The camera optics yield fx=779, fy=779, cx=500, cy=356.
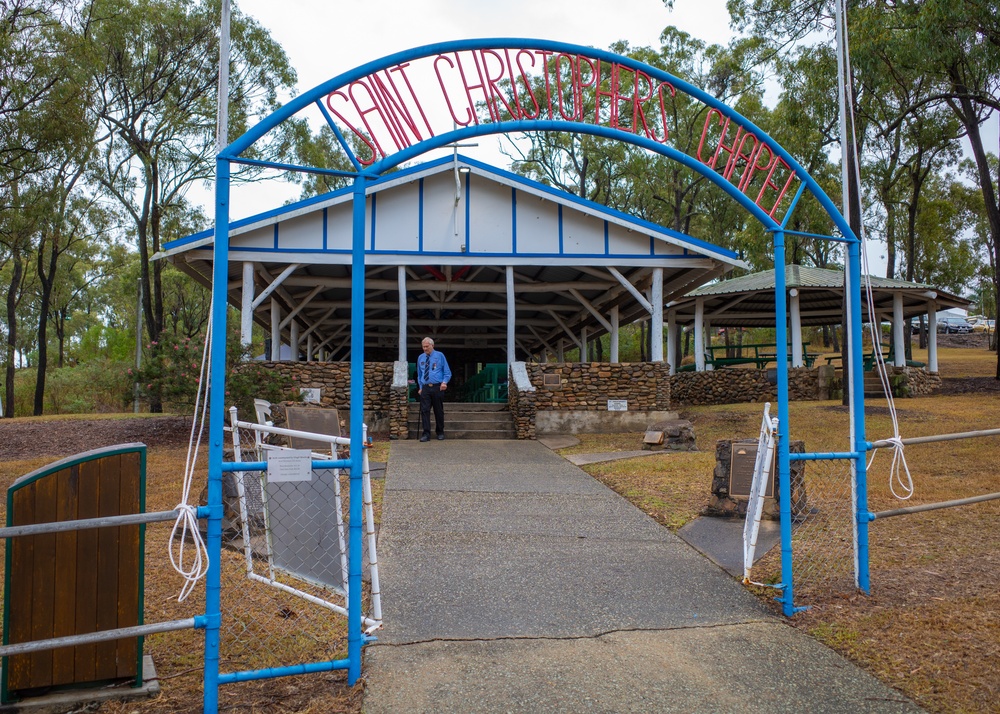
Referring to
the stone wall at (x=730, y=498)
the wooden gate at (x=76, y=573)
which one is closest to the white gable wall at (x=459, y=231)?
the stone wall at (x=730, y=498)

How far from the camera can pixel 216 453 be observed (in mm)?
3543

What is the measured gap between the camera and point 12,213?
13.9 metres

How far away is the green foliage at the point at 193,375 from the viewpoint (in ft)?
39.3

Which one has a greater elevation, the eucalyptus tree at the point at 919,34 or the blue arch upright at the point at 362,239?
the eucalyptus tree at the point at 919,34

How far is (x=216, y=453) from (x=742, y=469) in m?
5.04

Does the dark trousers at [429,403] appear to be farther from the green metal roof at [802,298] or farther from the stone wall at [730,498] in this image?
the green metal roof at [802,298]

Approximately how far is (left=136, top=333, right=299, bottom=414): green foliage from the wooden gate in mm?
8417

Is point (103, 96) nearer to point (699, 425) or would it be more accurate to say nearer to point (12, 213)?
point (12, 213)

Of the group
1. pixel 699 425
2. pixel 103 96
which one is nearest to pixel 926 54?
pixel 699 425

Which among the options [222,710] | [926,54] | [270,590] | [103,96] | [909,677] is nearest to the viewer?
[222,710]

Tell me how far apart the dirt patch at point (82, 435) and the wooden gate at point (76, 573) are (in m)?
10.2

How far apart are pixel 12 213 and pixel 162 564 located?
11.0 meters

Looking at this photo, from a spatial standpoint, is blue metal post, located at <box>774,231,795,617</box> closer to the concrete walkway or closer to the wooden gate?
the concrete walkway

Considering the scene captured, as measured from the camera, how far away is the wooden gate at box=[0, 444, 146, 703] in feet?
11.4
